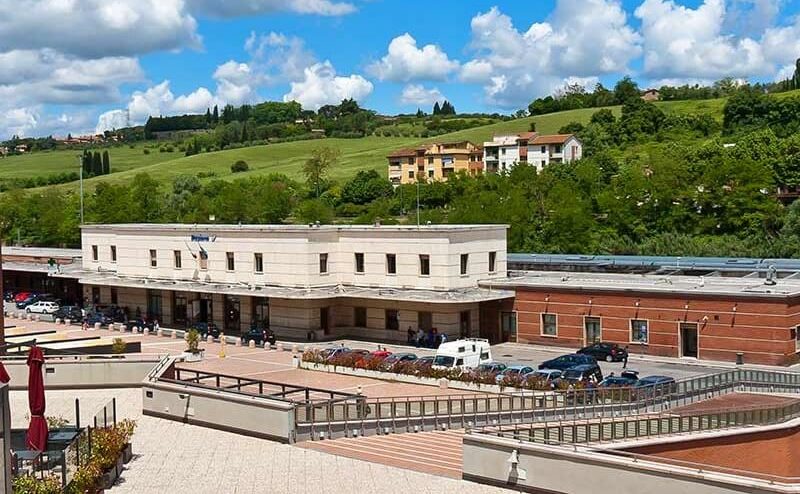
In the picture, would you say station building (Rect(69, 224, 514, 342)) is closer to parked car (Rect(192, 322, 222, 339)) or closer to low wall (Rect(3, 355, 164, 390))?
parked car (Rect(192, 322, 222, 339))

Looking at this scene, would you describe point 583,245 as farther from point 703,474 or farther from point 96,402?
point 703,474

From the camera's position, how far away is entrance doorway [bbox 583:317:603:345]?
50062mm

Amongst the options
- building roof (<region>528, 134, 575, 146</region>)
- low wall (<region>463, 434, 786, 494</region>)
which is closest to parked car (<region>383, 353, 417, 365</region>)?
low wall (<region>463, 434, 786, 494</region>)

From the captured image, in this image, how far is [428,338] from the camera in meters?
53.2

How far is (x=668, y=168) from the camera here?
86.6 meters

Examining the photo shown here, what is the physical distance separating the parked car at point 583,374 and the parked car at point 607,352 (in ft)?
19.4

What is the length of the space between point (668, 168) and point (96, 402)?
62271mm

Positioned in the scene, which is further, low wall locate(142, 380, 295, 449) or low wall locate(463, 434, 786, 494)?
low wall locate(142, 380, 295, 449)

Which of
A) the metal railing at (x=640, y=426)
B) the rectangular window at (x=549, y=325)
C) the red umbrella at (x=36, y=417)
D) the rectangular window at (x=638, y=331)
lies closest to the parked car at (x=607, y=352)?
the rectangular window at (x=638, y=331)

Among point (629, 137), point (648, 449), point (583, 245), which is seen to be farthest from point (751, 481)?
point (629, 137)

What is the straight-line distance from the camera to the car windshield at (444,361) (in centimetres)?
4225

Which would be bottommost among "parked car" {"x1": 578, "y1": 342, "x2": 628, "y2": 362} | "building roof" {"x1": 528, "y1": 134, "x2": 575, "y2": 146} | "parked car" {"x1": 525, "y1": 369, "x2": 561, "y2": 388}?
"parked car" {"x1": 578, "y1": 342, "x2": 628, "y2": 362}

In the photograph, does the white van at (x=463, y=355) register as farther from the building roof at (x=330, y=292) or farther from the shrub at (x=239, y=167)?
the shrub at (x=239, y=167)

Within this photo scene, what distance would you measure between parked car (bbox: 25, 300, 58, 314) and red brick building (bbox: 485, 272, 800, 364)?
34151mm
